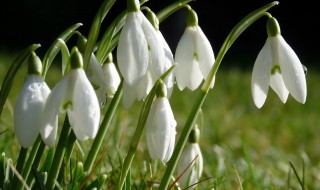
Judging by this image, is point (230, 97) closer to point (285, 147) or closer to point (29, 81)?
point (285, 147)

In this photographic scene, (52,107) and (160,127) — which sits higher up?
(52,107)

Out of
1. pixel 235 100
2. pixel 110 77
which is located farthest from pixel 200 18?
pixel 110 77

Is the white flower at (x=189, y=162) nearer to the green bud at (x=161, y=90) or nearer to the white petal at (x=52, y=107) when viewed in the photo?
the green bud at (x=161, y=90)

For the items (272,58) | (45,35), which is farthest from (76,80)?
(45,35)

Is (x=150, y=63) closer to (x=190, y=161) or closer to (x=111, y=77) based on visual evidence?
(x=111, y=77)

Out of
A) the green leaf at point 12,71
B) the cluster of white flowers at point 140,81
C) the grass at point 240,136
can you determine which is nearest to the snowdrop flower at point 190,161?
the grass at point 240,136

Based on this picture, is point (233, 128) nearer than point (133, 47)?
No
